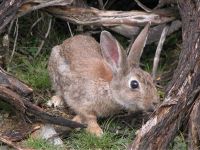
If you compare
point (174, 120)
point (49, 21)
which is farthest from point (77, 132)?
point (49, 21)

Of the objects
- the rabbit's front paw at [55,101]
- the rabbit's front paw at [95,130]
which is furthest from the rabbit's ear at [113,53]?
the rabbit's front paw at [55,101]

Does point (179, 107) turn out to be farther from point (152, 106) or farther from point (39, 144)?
point (39, 144)

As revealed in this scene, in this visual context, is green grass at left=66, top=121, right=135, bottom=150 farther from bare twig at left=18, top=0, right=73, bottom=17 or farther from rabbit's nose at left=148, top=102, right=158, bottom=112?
bare twig at left=18, top=0, right=73, bottom=17

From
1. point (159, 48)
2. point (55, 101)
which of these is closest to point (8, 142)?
point (55, 101)

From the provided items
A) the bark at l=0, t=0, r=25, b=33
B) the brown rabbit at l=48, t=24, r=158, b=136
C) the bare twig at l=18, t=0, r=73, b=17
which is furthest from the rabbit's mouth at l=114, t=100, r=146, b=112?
the bark at l=0, t=0, r=25, b=33

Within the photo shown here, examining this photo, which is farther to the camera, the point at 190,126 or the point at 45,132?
the point at 45,132

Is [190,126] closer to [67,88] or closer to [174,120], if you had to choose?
[174,120]

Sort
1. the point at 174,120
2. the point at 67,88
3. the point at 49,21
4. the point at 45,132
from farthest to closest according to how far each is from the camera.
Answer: the point at 49,21, the point at 67,88, the point at 45,132, the point at 174,120

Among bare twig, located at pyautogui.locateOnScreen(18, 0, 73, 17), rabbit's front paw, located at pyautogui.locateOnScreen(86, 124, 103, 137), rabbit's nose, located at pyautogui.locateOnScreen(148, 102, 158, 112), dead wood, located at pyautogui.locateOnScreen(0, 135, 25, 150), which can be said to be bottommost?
rabbit's front paw, located at pyautogui.locateOnScreen(86, 124, 103, 137)

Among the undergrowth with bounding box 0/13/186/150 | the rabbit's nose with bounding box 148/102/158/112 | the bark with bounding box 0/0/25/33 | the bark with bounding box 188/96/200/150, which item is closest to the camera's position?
the bark with bounding box 188/96/200/150
